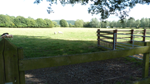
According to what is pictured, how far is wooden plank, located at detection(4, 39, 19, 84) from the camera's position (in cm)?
123

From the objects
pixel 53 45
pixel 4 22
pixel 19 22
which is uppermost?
pixel 19 22

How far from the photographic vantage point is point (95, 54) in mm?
1730

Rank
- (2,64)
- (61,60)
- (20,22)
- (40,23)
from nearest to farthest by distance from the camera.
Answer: (2,64) → (61,60) → (20,22) → (40,23)

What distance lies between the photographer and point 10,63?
4.10 ft

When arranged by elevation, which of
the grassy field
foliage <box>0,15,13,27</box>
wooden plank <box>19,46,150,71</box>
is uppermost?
foliage <box>0,15,13,27</box>

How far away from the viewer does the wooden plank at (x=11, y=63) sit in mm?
1230

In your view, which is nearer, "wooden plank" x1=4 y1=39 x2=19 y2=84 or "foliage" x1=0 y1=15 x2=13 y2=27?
"wooden plank" x1=4 y1=39 x2=19 y2=84

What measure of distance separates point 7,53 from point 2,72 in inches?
8.2

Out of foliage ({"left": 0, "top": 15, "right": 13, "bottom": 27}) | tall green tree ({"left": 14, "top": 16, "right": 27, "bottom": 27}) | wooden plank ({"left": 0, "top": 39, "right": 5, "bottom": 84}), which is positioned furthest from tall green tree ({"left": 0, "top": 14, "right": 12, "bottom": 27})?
wooden plank ({"left": 0, "top": 39, "right": 5, "bottom": 84})

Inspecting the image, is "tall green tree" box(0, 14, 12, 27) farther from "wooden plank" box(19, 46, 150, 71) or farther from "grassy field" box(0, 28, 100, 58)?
"wooden plank" box(19, 46, 150, 71)

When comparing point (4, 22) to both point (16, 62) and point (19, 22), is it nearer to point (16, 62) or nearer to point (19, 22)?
point (19, 22)

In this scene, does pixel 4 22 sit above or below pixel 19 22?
below

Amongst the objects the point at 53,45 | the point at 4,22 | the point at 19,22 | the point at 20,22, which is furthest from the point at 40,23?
the point at 53,45

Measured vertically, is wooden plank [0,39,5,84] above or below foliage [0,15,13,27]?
below
